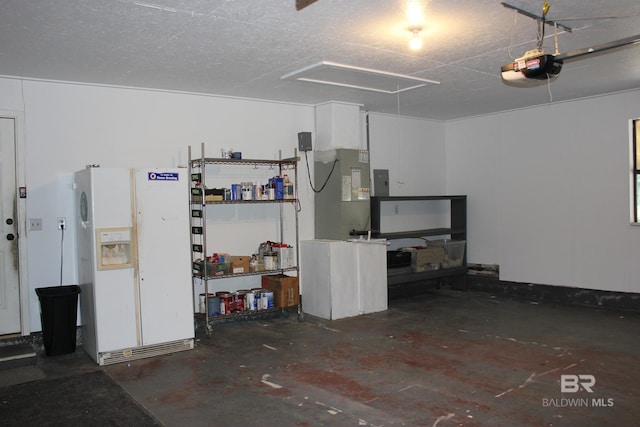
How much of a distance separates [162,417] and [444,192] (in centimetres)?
633

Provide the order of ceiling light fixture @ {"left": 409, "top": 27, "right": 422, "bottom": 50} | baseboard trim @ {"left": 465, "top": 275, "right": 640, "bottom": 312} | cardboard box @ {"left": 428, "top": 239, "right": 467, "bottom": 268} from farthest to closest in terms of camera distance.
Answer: cardboard box @ {"left": 428, "top": 239, "right": 467, "bottom": 268}, baseboard trim @ {"left": 465, "top": 275, "right": 640, "bottom": 312}, ceiling light fixture @ {"left": 409, "top": 27, "right": 422, "bottom": 50}

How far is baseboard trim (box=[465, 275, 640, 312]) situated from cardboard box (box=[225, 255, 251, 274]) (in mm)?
3908

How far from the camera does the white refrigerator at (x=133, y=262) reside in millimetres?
4594

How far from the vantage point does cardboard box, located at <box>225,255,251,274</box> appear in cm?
579

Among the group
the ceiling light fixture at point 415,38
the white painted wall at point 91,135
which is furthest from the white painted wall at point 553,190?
the ceiling light fixture at point 415,38

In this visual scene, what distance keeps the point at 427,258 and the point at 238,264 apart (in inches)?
119

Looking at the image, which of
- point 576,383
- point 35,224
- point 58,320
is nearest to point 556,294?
point 576,383

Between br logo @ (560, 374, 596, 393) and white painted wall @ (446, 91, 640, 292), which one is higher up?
white painted wall @ (446, 91, 640, 292)

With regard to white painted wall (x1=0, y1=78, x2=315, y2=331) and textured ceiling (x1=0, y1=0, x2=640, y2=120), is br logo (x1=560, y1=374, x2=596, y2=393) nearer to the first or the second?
textured ceiling (x1=0, y1=0, x2=640, y2=120)

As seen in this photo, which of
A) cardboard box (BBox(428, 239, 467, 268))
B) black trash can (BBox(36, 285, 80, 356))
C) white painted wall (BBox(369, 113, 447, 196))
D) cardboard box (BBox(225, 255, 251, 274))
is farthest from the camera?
cardboard box (BBox(428, 239, 467, 268))

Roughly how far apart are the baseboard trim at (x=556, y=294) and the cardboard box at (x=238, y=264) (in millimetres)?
3908

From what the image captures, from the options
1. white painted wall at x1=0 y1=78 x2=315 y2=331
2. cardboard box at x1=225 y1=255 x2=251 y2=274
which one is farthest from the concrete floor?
white painted wall at x1=0 y1=78 x2=315 y2=331

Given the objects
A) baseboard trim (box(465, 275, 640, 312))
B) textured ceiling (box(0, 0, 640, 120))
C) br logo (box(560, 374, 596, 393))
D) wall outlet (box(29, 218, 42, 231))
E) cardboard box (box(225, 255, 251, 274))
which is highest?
textured ceiling (box(0, 0, 640, 120))

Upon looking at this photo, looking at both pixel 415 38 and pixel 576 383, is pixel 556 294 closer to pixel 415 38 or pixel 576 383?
pixel 576 383
